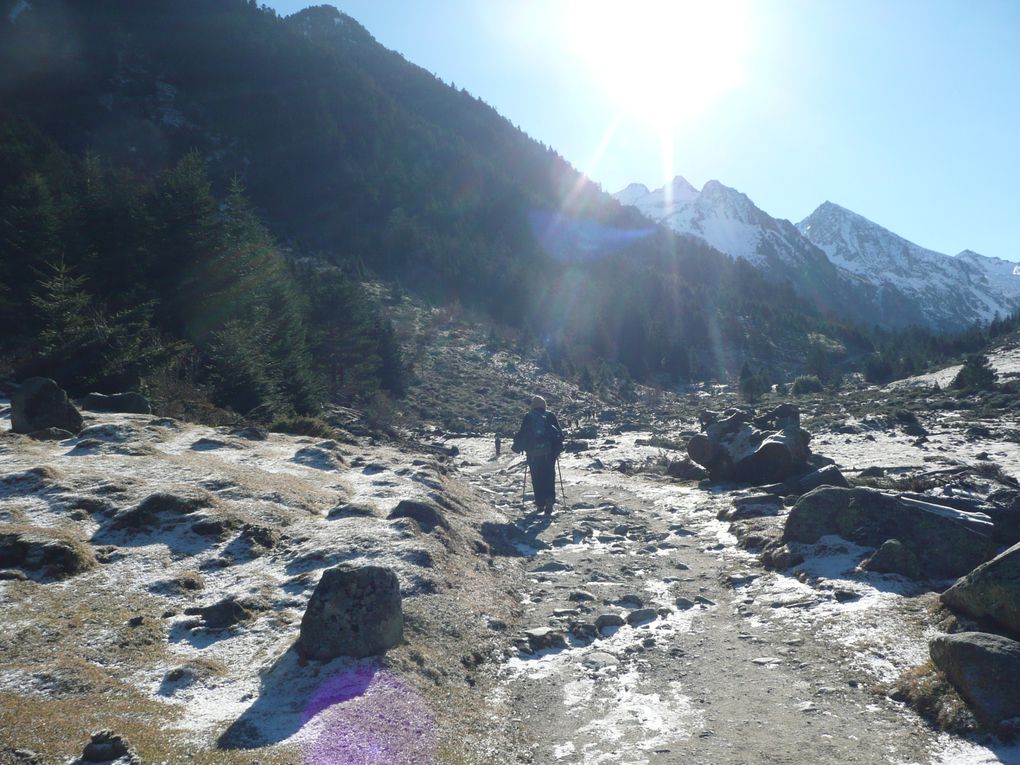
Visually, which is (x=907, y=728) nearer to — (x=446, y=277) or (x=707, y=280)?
(x=446, y=277)

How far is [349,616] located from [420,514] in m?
4.57

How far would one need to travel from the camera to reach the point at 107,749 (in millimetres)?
3955

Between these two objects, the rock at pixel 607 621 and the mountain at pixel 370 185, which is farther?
the mountain at pixel 370 185

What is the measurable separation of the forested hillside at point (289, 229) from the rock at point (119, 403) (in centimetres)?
217

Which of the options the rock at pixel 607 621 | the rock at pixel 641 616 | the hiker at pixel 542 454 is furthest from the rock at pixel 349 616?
the hiker at pixel 542 454

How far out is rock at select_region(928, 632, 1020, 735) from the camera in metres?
4.77

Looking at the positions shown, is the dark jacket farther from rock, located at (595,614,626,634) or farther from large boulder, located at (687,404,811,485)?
rock, located at (595,614,626,634)

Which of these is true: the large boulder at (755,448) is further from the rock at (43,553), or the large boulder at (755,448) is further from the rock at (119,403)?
the rock at (119,403)

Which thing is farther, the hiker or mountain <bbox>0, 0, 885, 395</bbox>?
mountain <bbox>0, 0, 885, 395</bbox>

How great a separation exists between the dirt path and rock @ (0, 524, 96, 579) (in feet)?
16.3

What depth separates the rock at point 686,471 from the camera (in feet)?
65.4

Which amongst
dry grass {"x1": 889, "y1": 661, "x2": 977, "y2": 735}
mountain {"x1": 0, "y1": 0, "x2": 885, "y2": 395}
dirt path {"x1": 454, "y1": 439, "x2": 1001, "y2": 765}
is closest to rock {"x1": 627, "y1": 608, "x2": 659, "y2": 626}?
dirt path {"x1": 454, "y1": 439, "x2": 1001, "y2": 765}

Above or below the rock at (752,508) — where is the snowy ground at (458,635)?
above

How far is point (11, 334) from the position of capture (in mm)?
21391
